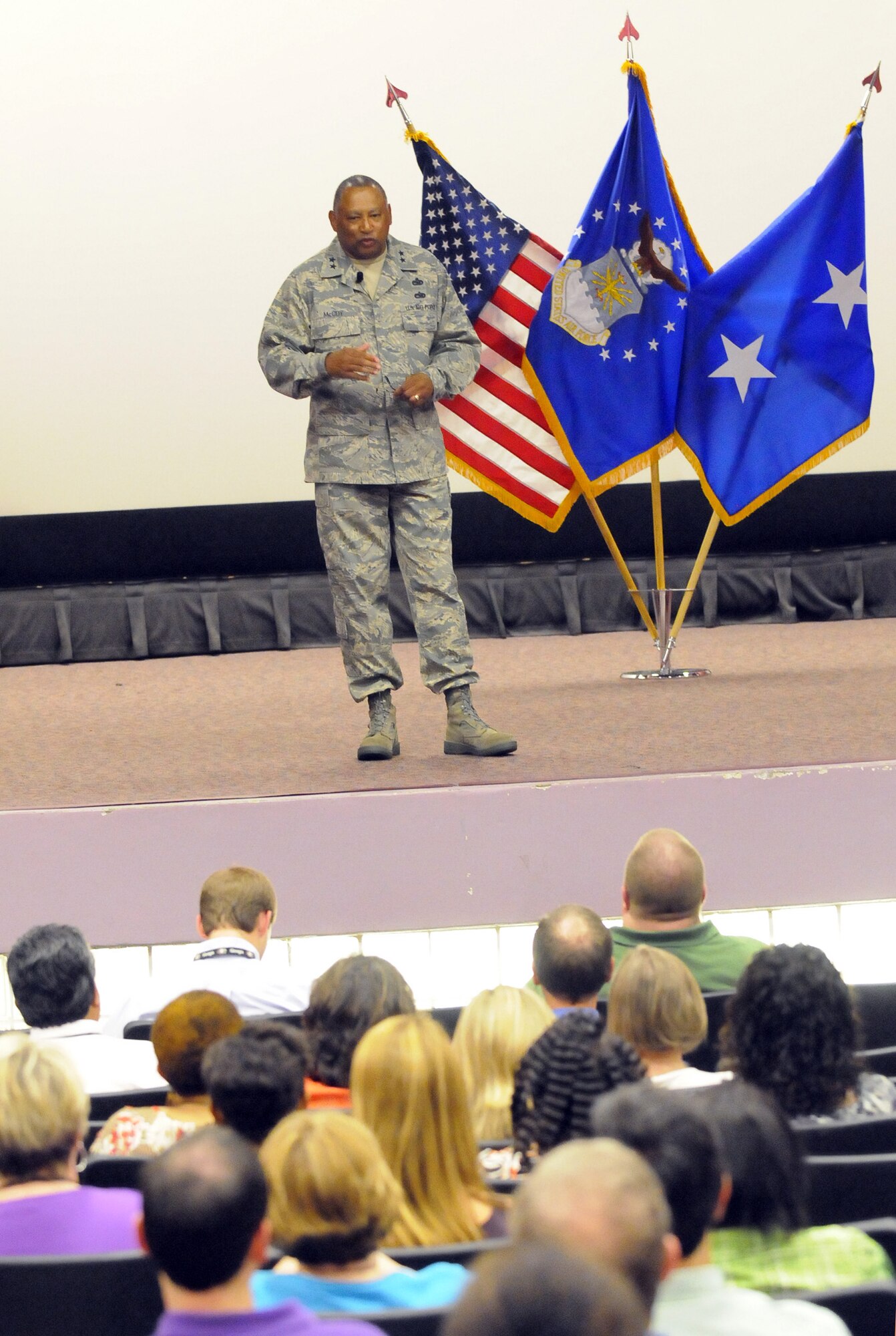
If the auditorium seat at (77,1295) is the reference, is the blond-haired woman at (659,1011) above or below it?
above

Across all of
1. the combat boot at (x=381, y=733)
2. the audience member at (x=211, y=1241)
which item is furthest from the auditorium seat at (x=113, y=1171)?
the combat boot at (x=381, y=733)

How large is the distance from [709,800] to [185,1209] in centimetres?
217

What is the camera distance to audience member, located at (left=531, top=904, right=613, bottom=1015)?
2.23 m

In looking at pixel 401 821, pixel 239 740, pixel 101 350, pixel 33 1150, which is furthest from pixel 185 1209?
pixel 101 350

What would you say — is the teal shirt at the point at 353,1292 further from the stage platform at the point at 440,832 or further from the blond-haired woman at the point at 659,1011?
the stage platform at the point at 440,832

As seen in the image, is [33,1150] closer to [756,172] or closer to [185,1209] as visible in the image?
[185,1209]

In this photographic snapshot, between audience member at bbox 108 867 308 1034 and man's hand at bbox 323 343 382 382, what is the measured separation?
3.53 feet

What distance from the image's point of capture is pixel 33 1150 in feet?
5.02

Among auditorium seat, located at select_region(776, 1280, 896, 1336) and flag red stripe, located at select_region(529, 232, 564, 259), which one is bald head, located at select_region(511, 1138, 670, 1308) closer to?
auditorium seat, located at select_region(776, 1280, 896, 1336)

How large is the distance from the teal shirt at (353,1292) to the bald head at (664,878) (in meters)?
1.25

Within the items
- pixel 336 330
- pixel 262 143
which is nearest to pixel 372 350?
pixel 336 330

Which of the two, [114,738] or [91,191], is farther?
[91,191]

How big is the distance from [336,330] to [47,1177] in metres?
2.30

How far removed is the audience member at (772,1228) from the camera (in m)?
1.33
